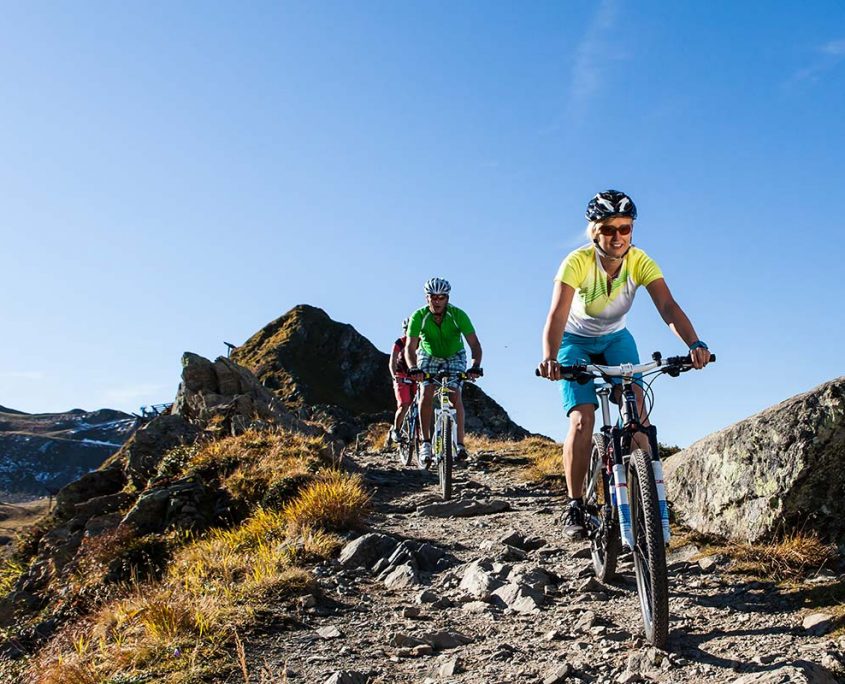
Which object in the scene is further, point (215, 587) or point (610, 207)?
point (215, 587)

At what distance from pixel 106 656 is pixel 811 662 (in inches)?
181

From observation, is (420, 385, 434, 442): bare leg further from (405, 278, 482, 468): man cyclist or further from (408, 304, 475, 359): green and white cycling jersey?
(408, 304, 475, 359): green and white cycling jersey

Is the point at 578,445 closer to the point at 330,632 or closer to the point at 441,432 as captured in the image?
the point at 330,632

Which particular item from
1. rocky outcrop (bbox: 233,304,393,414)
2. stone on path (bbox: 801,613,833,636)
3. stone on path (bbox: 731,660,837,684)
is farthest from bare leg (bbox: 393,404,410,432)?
rocky outcrop (bbox: 233,304,393,414)

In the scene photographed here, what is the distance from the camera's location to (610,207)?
5.42 m

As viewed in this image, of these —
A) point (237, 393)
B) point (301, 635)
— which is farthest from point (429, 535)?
point (237, 393)

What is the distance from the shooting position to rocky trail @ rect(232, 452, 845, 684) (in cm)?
433

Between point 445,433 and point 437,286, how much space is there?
2.35 metres

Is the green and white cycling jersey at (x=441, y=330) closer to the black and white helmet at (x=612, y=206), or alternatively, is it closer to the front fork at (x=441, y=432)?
the front fork at (x=441, y=432)

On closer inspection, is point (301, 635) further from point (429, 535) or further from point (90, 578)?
point (90, 578)

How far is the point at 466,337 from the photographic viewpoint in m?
11.7

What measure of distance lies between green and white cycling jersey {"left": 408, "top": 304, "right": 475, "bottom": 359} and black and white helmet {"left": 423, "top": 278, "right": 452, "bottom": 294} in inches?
13.7

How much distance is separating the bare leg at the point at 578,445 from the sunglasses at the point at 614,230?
131 centimetres

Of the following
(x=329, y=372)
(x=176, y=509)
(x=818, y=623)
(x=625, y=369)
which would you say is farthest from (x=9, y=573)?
(x=329, y=372)
